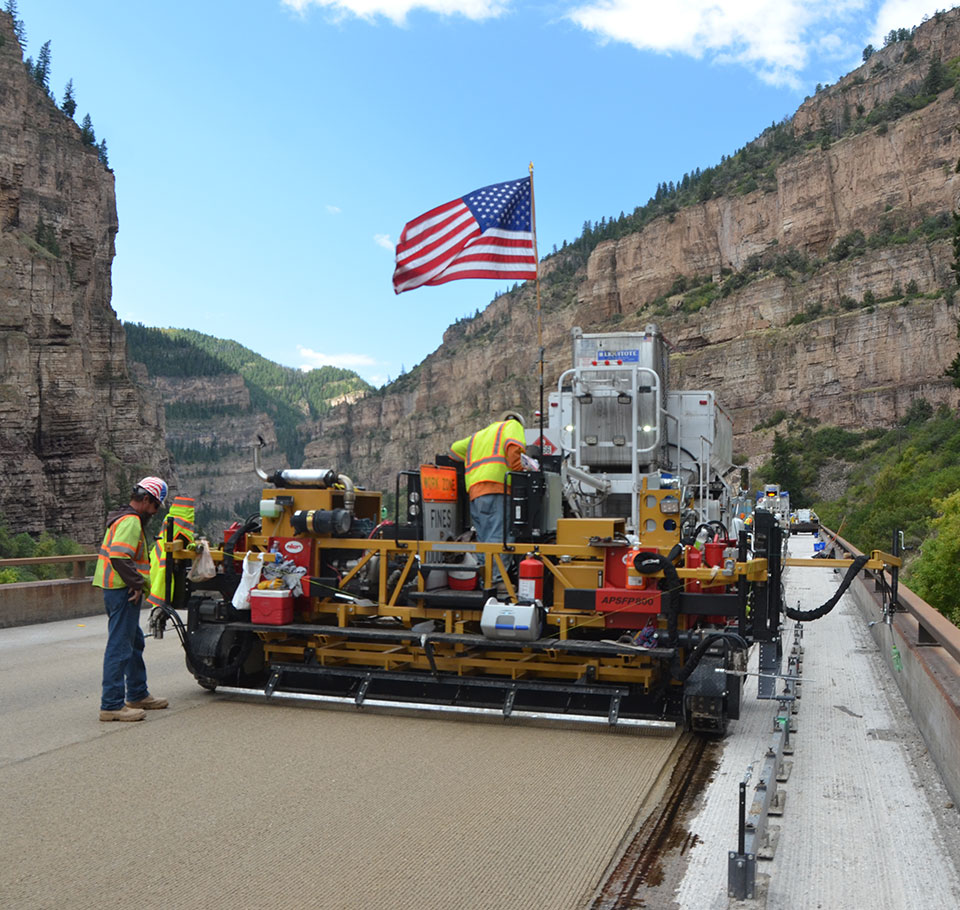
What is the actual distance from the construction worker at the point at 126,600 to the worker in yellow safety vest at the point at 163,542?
23.6 inches

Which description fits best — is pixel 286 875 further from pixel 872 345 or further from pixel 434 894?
pixel 872 345

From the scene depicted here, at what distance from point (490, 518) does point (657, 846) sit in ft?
12.1

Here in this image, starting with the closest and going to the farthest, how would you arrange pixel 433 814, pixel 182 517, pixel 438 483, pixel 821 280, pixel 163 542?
1. pixel 433 814
2. pixel 438 483
3. pixel 163 542
4. pixel 182 517
5. pixel 821 280

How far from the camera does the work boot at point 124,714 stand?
7297mm

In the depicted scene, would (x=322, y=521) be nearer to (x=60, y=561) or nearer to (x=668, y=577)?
(x=668, y=577)

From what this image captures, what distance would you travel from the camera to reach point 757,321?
103m

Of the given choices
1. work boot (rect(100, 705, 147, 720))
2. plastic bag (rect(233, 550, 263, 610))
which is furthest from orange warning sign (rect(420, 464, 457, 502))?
work boot (rect(100, 705, 147, 720))

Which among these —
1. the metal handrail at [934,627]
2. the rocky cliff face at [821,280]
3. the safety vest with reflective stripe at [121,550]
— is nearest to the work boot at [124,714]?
the safety vest with reflective stripe at [121,550]

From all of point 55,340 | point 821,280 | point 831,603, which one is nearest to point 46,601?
point 831,603

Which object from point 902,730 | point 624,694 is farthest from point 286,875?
point 902,730

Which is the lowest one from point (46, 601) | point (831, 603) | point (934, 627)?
point (46, 601)

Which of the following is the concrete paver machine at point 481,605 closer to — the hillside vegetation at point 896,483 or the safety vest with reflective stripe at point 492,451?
the safety vest with reflective stripe at point 492,451

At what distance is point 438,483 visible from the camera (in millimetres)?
8352

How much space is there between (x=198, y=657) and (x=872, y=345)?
8757cm
